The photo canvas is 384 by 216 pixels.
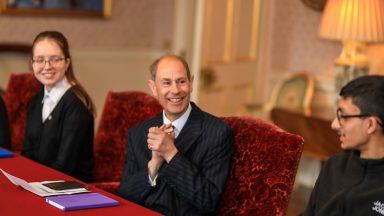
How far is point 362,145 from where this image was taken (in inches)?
107

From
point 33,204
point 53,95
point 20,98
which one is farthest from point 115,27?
point 33,204

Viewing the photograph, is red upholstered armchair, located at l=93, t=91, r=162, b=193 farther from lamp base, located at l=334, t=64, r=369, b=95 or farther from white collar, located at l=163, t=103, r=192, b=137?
lamp base, located at l=334, t=64, r=369, b=95

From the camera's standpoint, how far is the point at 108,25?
7.15 metres

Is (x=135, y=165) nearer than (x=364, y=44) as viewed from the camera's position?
Yes

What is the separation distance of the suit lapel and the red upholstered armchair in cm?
73

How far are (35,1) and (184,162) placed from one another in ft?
13.0

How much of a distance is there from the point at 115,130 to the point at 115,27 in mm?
3319

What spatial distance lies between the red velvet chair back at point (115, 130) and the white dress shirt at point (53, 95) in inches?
12.0

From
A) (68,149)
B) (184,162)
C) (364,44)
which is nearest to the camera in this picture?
(184,162)

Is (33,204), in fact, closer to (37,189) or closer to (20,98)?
(37,189)

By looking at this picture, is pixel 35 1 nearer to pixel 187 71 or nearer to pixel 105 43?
pixel 105 43

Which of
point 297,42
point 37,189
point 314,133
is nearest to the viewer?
point 37,189

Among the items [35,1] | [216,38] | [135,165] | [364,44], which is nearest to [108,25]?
[35,1]

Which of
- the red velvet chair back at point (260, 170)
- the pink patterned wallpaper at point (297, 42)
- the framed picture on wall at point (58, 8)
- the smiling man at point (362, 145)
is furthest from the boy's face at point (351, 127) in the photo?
the framed picture on wall at point (58, 8)
